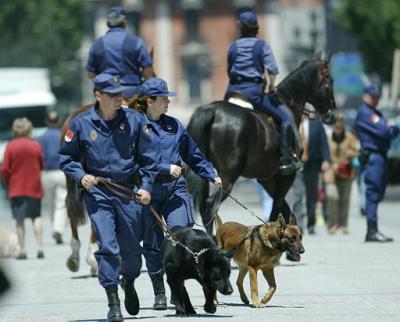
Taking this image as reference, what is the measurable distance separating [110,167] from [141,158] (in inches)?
12.8

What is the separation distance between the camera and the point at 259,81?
1723 centimetres

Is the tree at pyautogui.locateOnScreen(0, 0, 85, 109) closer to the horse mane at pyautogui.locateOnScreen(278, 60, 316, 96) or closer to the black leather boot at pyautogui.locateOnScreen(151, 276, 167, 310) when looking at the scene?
the horse mane at pyautogui.locateOnScreen(278, 60, 316, 96)

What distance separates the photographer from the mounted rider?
1712 centimetres

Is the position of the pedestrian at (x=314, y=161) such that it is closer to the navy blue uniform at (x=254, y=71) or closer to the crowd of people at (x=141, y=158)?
the crowd of people at (x=141, y=158)

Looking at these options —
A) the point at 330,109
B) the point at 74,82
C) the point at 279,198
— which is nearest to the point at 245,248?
the point at 279,198

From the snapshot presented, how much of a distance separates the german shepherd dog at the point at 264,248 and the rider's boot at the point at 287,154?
4.17m

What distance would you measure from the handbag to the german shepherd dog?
11.8 meters

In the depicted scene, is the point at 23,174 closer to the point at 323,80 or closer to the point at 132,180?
the point at 323,80

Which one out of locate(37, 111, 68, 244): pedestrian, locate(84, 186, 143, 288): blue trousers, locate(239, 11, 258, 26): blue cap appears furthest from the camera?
locate(37, 111, 68, 244): pedestrian

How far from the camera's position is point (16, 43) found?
84625mm

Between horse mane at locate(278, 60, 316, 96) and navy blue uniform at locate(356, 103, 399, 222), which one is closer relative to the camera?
horse mane at locate(278, 60, 316, 96)

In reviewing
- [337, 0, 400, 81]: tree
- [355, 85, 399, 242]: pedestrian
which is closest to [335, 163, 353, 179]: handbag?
[355, 85, 399, 242]: pedestrian

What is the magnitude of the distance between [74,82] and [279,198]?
298ft

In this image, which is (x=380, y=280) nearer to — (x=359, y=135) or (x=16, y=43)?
(x=359, y=135)
